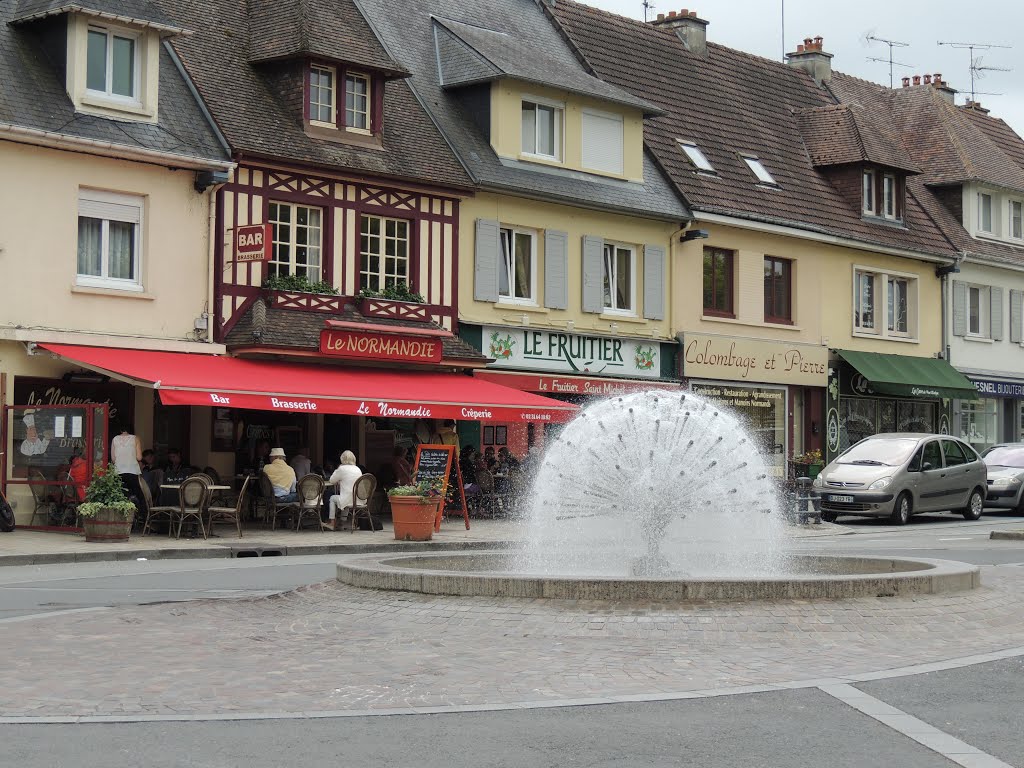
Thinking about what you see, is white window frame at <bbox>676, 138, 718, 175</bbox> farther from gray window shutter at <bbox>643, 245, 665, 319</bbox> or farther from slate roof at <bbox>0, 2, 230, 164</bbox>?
slate roof at <bbox>0, 2, 230, 164</bbox>

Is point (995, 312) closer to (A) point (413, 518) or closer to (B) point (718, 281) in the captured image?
(B) point (718, 281)

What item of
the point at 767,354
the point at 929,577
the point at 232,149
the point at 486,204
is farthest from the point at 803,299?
the point at 929,577

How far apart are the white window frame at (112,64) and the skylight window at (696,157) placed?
14.7 meters

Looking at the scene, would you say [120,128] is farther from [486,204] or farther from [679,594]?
[679,594]

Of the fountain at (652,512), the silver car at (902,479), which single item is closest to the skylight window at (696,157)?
the silver car at (902,479)

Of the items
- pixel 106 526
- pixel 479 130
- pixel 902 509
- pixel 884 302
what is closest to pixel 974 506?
pixel 902 509

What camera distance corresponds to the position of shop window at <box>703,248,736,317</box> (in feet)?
116

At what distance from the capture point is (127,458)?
2314 centimetres

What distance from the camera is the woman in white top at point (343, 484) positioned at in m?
24.5

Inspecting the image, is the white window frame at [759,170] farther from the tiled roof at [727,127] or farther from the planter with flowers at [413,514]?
the planter with flowers at [413,514]

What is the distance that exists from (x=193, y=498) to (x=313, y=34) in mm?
9157

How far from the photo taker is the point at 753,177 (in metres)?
37.1

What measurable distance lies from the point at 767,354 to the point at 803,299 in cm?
214

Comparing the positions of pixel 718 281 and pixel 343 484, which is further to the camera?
pixel 718 281
